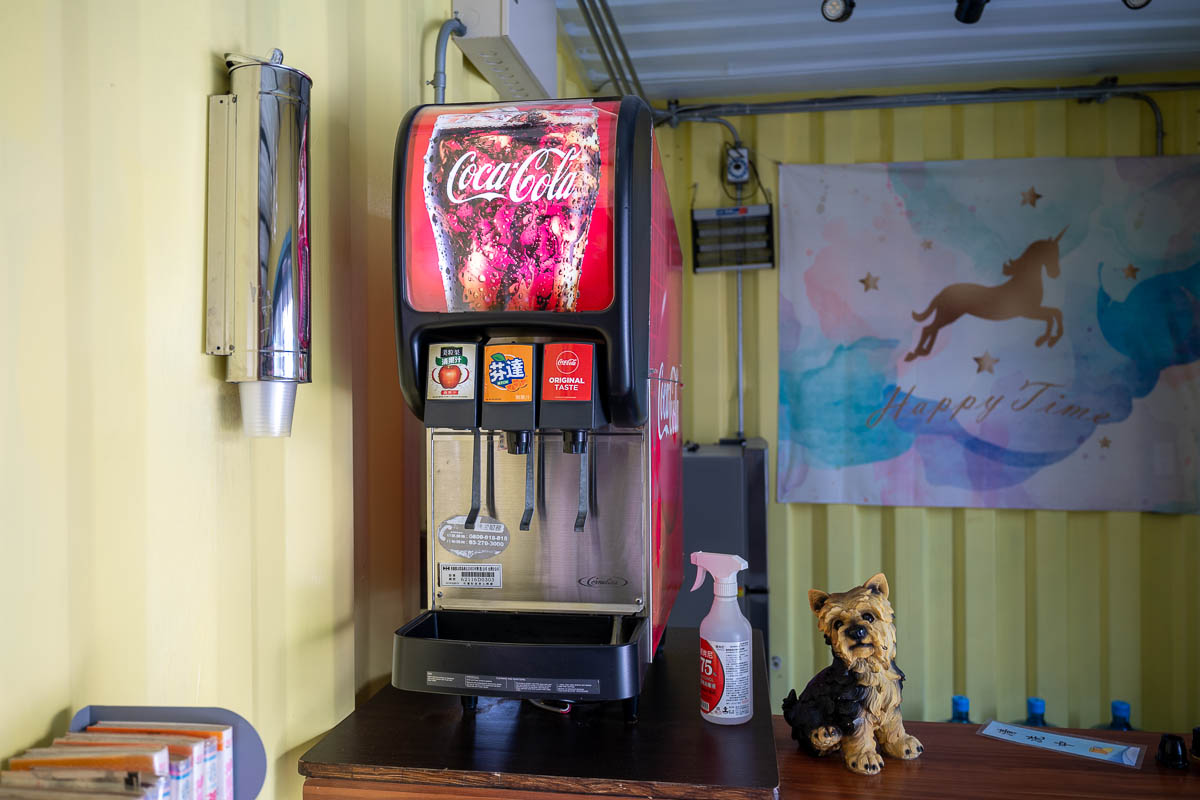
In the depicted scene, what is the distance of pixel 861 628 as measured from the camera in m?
1.41

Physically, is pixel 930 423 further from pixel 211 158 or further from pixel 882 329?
pixel 211 158

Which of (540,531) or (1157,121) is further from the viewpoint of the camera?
(1157,121)

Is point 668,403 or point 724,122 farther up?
point 724,122

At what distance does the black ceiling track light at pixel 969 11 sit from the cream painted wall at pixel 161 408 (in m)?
1.90

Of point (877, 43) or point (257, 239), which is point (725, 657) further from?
point (877, 43)

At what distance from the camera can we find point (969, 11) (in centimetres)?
259

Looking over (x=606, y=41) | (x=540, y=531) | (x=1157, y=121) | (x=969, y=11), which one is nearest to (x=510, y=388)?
(x=540, y=531)

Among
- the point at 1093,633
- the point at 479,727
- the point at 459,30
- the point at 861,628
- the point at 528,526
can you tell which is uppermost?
the point at 459,30

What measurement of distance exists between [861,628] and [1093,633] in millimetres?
2404

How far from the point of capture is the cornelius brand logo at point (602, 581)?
1.37 m

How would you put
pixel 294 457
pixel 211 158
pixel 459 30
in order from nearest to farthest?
1. pixel 211 158
2. pixel 294 457
3. pixel 459 30

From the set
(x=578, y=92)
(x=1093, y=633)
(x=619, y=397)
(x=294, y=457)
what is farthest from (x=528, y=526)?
(x=1093, y=633)

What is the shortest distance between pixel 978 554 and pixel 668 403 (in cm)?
216

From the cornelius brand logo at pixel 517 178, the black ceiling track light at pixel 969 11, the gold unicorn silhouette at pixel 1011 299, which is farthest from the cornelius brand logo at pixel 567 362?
the gold unicorn silhouette at pixel 1011 299
